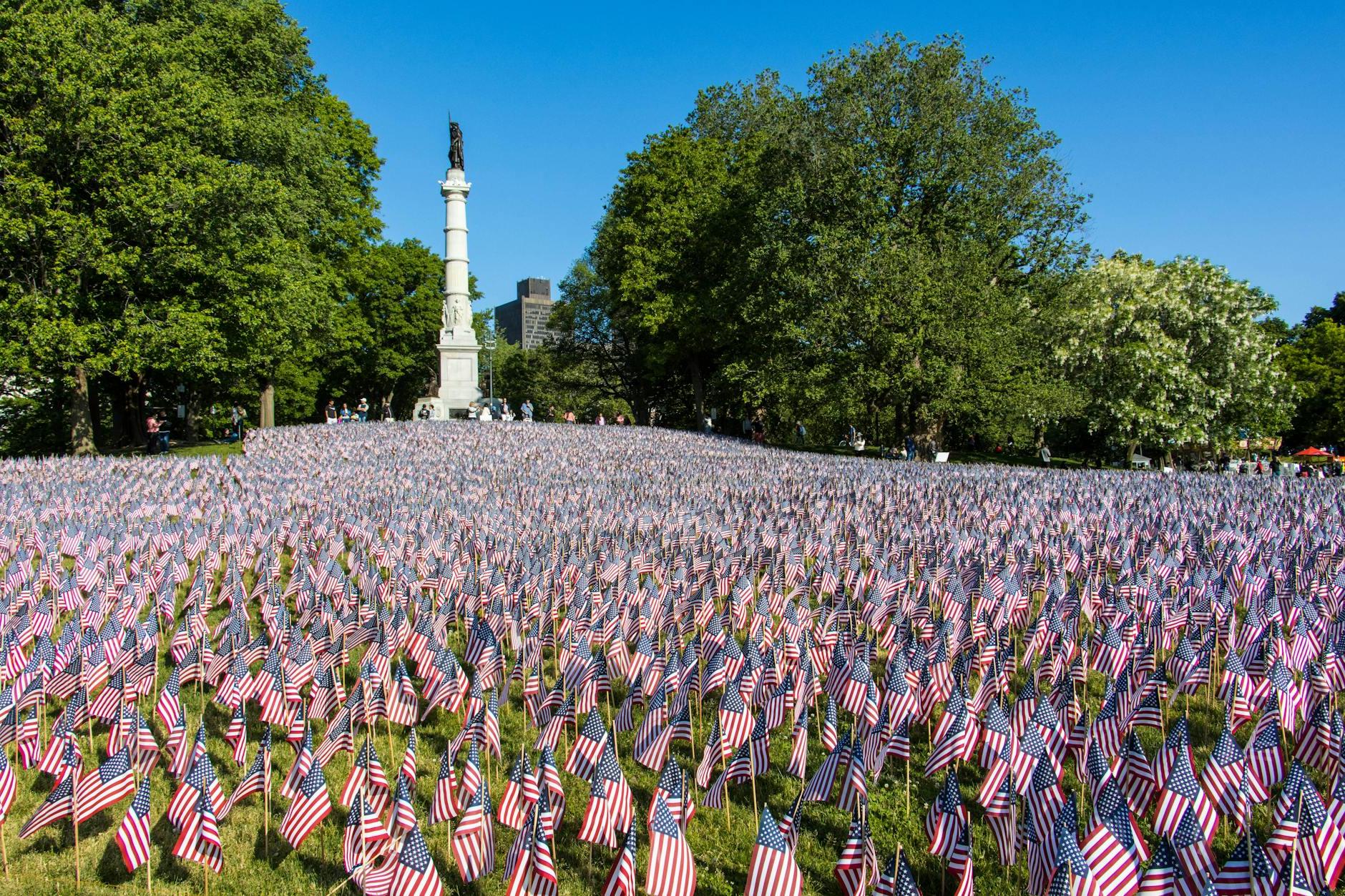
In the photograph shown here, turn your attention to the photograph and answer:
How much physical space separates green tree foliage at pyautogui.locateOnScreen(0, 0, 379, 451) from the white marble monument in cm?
1411

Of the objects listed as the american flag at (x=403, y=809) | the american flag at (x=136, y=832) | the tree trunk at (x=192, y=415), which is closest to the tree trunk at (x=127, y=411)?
the tree trunk at (x=192, y=415)

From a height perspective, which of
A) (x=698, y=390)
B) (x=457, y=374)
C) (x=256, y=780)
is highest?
(x=457, y=374)

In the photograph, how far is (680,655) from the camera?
7.61 metres

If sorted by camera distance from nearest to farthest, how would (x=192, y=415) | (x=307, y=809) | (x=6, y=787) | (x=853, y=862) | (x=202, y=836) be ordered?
(x=853, y=862) < (x=202, y=836) < (x=307, y=809) < (x=6, y=787) < (x=192, y=415)

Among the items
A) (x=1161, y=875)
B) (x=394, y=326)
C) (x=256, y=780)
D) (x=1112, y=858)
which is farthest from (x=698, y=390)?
(x=1161, y=875)

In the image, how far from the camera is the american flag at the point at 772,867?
172 inches

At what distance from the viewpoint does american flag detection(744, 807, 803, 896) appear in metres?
4.37

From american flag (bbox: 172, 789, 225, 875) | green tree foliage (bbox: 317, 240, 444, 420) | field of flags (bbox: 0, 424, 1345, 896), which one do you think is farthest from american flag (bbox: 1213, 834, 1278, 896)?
green tree foliage (bbox: 317, 240, 444, 420)

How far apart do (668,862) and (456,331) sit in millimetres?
44131

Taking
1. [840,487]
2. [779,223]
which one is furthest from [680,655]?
[779,223]

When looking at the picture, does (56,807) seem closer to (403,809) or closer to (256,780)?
(256,780)

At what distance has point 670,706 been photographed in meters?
7.03

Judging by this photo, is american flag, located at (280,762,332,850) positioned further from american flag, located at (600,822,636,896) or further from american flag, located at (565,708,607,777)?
american flag, located at (600,822,636,896)

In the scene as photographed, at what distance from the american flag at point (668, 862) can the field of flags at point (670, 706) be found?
0.02m
